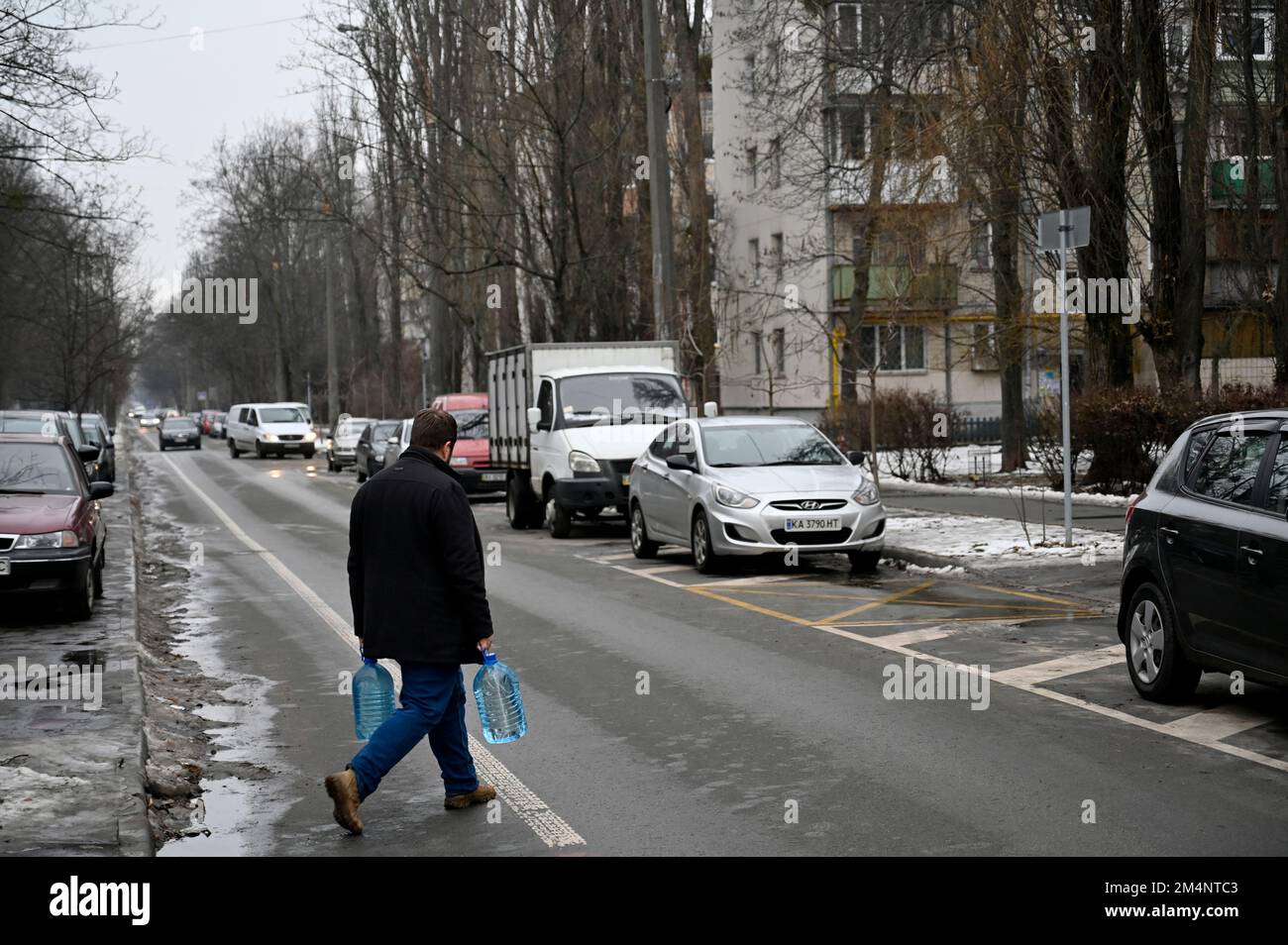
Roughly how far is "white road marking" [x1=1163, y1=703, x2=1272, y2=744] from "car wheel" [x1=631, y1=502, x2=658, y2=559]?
10317 millimetres

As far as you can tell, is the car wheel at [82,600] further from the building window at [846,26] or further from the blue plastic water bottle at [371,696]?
the building window at [846,26]

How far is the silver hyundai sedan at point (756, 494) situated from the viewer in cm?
1602

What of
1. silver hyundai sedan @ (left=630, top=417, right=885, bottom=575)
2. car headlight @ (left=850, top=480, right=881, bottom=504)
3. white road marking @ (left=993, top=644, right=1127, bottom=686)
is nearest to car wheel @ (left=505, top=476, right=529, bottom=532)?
silver hyundai sedan @ (left=630, top=417, right=885, bottom=575)

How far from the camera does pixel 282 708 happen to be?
385 inches

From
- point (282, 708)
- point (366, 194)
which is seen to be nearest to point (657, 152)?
point (282, 708)

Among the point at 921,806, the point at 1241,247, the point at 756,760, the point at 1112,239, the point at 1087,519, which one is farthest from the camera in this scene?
the point at 1241,247

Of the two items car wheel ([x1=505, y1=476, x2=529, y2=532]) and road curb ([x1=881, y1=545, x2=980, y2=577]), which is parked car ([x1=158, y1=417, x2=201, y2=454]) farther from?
road curb ([x1=881, y1=545, x2=980, y2=577])

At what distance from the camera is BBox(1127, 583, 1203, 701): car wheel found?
8828 mm

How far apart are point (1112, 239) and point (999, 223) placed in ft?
13.3

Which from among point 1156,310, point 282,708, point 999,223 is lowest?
point 282,708

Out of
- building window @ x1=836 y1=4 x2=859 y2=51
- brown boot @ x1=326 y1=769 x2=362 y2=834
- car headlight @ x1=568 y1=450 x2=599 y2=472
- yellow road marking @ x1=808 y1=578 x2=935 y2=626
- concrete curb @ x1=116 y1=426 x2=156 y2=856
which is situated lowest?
yellow road marking @ x1=808 y1=578 x2=935 y2=626

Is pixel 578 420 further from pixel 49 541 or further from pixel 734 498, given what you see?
pixel 49 541

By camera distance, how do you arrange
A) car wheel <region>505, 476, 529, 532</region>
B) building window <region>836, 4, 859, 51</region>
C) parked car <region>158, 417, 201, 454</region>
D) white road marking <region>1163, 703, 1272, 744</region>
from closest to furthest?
white road marking <region>1163, 703, 1272, 744</region> < car wheel <region>505, 476, 529, 532</region> < building window <region>836, 4, 859, 51</region> < parked car <region>158, 417, 201, 454</region>
